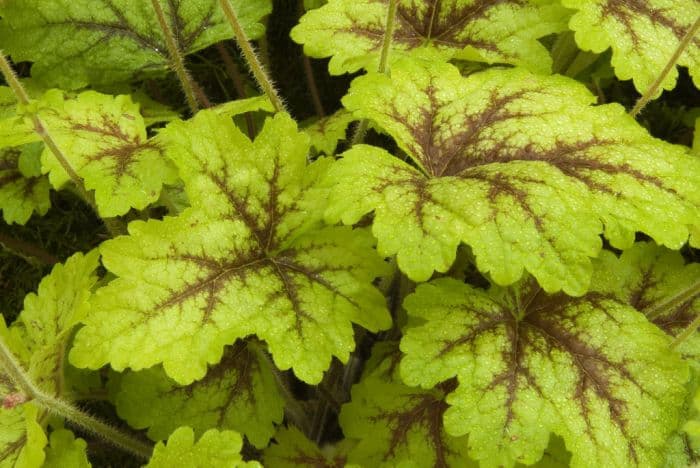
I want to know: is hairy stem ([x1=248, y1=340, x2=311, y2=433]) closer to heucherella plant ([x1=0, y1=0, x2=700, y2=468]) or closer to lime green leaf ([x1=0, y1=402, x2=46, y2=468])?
heucherella plant ([x1=0, y1=0, x2=700, y2=468])

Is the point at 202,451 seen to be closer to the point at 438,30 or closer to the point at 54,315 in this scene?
the point at 54,315

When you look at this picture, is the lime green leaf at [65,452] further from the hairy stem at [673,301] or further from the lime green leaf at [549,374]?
the hairy stem at [673,301]

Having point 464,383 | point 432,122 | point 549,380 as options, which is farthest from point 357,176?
point 549,380

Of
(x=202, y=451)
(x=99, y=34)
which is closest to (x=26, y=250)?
(x=99, y=34)

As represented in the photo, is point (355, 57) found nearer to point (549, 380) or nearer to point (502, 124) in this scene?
point (502, 124)

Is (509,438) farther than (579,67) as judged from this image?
No

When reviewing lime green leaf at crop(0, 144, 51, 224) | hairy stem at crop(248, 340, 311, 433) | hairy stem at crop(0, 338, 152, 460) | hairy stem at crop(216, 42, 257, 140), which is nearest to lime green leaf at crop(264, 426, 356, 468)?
hairy stem at crop(248, 340, 311, 433)

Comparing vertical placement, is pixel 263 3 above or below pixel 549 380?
above
